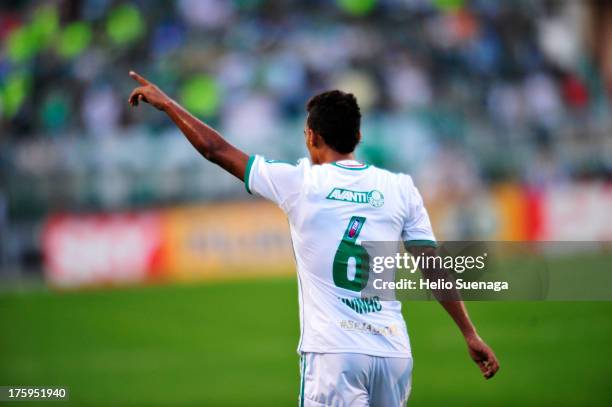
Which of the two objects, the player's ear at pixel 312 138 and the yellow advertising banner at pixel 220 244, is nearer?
the player's ear at pixel 312 138

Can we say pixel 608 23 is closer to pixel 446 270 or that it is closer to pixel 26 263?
pixel 26 263

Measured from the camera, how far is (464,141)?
17500 mm

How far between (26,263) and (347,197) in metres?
13.9

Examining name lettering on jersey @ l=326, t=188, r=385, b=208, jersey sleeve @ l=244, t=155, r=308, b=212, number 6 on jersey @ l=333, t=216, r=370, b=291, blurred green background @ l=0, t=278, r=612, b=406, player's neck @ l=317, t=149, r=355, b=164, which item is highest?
player's neck @ l=317, t=149, r=355, b=164

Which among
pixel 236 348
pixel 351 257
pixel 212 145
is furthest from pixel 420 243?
pixel 236 348

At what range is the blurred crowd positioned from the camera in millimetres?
17016

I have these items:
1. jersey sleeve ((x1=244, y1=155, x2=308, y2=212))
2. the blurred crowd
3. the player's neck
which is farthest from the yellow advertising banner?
jersey sleeve ((x1=244, y1=155, x2=308, y2=212))

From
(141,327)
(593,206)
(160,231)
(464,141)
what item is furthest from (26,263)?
(593,206)

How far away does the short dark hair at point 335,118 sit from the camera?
3.75 metres

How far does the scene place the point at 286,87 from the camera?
1862 centimetres

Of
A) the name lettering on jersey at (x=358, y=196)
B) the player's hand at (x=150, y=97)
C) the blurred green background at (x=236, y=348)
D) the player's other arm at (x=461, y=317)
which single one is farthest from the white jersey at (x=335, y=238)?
the blurred green background at (x=236, y=348)

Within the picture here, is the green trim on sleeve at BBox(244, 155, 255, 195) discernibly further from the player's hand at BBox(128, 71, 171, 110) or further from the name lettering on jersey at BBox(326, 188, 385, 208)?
the player's hand at BBox(128, 71, 171, 110)

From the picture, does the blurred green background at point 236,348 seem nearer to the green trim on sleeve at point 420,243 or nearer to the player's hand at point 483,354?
the player's hand at point 483,354

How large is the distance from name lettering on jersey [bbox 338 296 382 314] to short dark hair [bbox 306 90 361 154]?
0.62 metres
